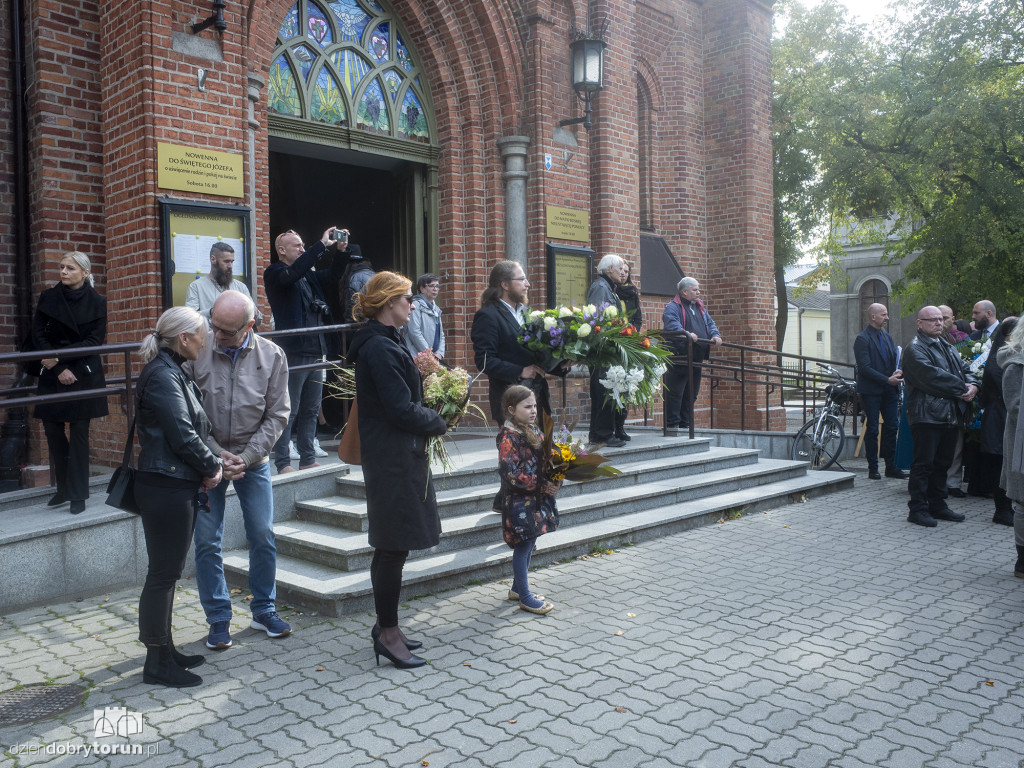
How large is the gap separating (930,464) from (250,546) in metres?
6.03

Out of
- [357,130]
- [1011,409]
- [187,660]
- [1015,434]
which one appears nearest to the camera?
[187,660]

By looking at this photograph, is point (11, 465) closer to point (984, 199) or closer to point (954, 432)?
point (954, 432)

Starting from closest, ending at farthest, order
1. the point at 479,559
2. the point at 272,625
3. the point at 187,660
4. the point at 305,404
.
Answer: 1. the point at 187,660
2. the point at 272,625
3. the point at 479,559
4. the point at 305,404

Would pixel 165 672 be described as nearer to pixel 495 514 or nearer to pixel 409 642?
pixel 409 642

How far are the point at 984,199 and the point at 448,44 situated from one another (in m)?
10.0

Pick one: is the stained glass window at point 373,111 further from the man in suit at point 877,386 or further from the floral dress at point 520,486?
the man in suit at point 877,386

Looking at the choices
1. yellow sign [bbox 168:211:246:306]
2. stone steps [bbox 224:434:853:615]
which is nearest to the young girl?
stone steps [bbox 224:434:853:615]

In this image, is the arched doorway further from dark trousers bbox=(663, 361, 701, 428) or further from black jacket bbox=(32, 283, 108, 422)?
black jacket bbox=(32, 283, 108, 422)

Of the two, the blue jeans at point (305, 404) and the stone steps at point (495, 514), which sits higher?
the blue jeans at point (305, 404)

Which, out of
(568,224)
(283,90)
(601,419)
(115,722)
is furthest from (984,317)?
(115,722)

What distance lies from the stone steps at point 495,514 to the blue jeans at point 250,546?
1.36 feet

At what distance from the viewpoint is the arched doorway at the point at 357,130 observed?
345 inches

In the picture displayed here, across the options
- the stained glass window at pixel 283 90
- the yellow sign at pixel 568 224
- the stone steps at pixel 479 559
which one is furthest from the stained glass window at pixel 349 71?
the stone steps at pixel 479 559

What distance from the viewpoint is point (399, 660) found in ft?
13.3
